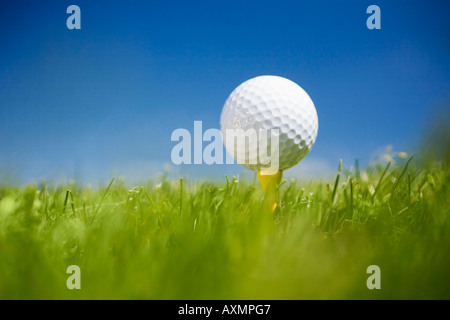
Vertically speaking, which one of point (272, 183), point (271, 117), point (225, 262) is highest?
point (271, 117)

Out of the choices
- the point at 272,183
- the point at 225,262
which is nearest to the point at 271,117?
the point at 272,183

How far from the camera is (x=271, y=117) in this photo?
6.77 ft

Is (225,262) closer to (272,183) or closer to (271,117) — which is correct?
(272,183)

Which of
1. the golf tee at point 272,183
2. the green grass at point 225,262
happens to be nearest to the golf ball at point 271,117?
the golf tee at point 272,183

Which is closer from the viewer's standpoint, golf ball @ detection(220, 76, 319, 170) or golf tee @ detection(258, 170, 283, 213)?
golf tee @ detection(258, 170, 283, 213)

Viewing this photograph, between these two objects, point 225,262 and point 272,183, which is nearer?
point 225,262

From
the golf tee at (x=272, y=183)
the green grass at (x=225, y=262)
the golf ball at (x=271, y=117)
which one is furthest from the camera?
the golf ball at (x=271, y=117)

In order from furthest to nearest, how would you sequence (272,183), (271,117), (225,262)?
1. (271,117)
2. (272,183)
3. (225,262)

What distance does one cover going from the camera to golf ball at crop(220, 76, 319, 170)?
2061 mm

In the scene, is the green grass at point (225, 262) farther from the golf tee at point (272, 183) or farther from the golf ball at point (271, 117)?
the golf ball at point (271, 117)

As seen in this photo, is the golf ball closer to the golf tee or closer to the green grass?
the golf tee

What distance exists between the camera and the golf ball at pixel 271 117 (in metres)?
2.06

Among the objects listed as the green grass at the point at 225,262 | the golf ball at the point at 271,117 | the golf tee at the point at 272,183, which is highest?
the golf ball at the point at 271,117

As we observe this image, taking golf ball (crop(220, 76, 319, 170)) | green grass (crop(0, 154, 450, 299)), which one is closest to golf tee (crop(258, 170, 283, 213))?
golf ball (crop(220, 76, 319, 170))
